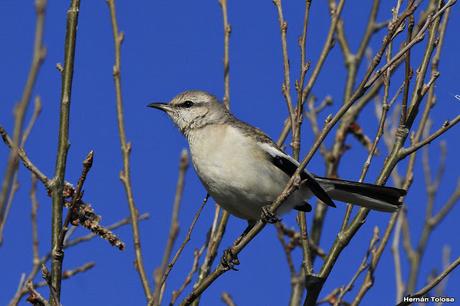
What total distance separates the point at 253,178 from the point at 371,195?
2.57 ft

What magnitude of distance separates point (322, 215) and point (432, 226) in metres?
0.99

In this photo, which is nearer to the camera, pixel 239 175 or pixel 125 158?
pixel 125 158

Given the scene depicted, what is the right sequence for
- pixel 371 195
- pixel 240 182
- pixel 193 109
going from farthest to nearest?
pixel 193 109 → pixel 240 182 → pixel 371 195

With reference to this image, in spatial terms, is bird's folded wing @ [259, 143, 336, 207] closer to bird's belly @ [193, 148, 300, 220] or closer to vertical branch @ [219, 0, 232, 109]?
bird's belly @ [193, 148, 300, 220]

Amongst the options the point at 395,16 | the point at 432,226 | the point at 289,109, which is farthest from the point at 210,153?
the point at 432,226

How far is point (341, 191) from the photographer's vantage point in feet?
15.5

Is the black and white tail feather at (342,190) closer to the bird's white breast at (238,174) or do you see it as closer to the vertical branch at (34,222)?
the bird's white breast at (238,174)

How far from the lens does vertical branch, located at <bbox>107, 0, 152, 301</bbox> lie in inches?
140

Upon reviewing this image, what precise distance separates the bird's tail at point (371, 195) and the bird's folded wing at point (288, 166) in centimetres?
14

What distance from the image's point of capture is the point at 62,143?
2955 mm

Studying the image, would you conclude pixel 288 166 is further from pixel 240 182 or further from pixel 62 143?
pixel 62 143

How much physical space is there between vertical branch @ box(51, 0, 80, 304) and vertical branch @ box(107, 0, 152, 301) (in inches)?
25.8

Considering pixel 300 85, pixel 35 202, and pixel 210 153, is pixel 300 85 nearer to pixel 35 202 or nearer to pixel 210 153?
pixel 210 153

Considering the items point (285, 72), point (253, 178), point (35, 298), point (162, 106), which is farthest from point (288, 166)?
point (35, 298)
